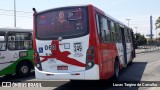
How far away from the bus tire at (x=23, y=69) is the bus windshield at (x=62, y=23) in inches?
192

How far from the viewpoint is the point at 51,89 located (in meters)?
10.5

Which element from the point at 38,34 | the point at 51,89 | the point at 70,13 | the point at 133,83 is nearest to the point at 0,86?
the point at 51,89

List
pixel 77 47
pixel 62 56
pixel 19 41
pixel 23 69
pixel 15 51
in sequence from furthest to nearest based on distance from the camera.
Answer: pixel 23 69 < pixel 19 41 < pixel 15 51 < pixel 62 56 < pixel 77 47

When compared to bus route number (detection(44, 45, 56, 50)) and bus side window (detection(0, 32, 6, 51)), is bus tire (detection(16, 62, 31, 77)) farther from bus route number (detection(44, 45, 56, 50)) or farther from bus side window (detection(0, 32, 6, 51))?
bus route number (detection(44, 45, 56, 50))

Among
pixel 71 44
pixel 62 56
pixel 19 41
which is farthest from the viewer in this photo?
pixel 19 41

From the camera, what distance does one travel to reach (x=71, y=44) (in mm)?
9312

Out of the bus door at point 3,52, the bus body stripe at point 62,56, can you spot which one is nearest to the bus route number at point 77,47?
the bus body stripe at point 62,56

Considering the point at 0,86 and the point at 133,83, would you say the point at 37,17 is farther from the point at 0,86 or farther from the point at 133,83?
the point at 133,83

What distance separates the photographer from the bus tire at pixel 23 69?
14388mm

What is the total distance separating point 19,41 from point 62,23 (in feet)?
18.4

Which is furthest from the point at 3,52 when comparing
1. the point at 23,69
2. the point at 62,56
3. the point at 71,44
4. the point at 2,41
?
the point at 71,44

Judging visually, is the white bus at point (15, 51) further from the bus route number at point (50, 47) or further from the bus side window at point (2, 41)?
the bus route number at point (50, 47)

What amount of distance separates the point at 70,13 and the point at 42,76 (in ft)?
7.91

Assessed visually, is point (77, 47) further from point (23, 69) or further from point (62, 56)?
point (23, 69)
